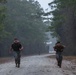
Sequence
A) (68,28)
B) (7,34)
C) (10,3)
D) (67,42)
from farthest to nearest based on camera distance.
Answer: (10,3), (7,34), (67,42), (68,28)

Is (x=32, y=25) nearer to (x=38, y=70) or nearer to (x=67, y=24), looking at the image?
(x=67, y=24)

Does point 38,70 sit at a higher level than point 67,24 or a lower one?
lower

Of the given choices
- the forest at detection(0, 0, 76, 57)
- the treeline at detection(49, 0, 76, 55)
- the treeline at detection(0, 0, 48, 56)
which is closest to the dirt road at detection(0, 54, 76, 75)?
the forest at detection(0, 0, 76, 57)

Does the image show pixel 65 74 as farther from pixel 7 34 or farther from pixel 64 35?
pixel 7 34

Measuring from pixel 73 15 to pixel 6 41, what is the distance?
32622 millimetres

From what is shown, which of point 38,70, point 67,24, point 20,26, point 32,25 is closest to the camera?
point 38,70

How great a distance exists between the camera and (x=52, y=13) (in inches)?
2557

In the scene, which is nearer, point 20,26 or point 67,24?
point 67,24

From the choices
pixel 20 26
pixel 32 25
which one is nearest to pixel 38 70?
pixel 20 26

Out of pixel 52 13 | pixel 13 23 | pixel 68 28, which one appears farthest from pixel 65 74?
pixel 13 23

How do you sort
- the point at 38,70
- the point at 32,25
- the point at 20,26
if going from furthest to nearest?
the point at 32,25 < the point at 20,26 < the point at 38,70

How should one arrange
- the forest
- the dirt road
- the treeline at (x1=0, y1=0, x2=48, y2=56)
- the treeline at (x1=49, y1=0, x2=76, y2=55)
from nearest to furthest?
the dirt road < the treeline at (x1=49, y1=0, x2=76, y2=55) < the forest < the treeline at (x1=0, y1=0, x2=48, y2=56)

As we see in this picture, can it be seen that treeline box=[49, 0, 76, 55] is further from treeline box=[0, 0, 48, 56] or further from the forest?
treeline box=[0, 0, 48, 56]

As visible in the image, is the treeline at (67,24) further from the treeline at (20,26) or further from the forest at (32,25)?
the treeline at (20,26)
